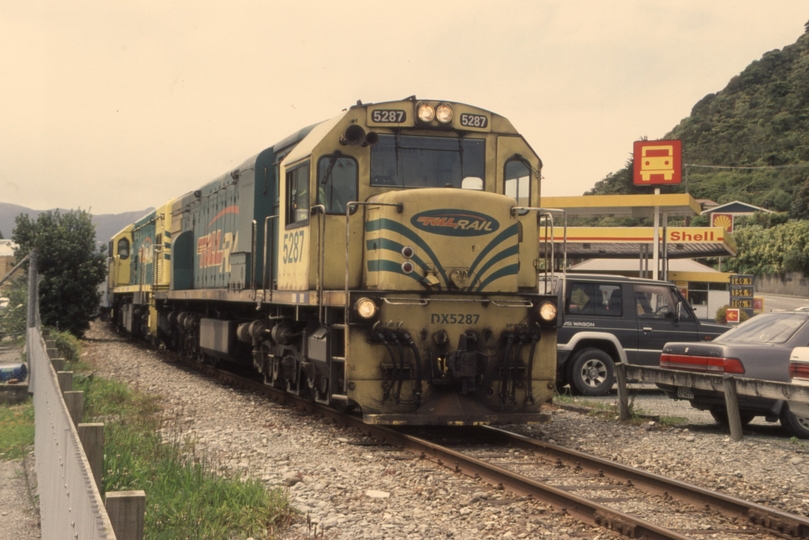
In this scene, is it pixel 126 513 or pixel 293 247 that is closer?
pixel 126 513

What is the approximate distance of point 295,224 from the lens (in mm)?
9703

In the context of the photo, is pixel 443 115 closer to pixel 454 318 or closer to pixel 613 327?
pixel 454 318

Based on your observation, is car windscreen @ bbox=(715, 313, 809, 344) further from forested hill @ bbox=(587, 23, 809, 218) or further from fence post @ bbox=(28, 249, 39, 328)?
forested hill @ bbox=(587, 23, 809, 218)

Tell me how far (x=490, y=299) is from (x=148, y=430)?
379cm

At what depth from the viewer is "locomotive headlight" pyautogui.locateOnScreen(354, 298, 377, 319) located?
821cm

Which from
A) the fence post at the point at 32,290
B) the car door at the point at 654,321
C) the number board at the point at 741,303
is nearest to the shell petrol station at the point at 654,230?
the number board at the point at 741,303

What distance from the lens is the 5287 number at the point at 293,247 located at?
9.51 metres

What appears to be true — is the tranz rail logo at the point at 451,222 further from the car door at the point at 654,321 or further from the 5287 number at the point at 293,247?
the car door at the point at 654,321

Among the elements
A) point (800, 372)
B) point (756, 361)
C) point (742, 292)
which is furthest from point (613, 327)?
point (742, 292)

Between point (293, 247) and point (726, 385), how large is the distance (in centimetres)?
509

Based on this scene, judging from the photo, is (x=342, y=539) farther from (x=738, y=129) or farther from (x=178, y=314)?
(x=738, y=129)

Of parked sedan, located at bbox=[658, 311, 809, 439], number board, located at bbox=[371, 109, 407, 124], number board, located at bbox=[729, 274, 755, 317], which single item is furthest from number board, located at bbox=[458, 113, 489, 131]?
number board, located at bbox=[729, 274, 755, 317]

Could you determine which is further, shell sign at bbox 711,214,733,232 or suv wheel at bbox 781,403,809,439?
shell sign at bbox 711,214,733,232

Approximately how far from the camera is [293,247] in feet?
32.2
